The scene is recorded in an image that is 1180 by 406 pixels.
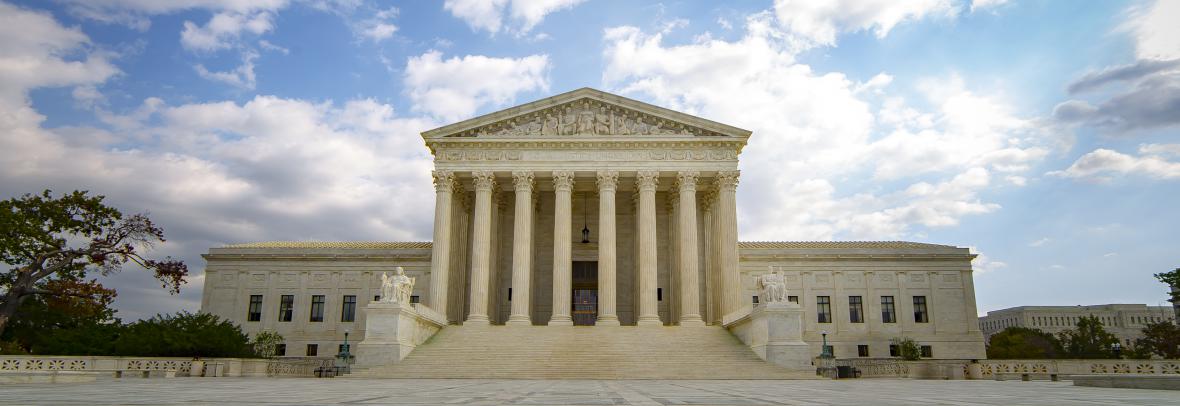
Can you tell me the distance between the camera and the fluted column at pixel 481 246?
3994 centimetres

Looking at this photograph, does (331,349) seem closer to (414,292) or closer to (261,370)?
(414,292)

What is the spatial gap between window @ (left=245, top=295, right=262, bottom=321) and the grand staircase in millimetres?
19260

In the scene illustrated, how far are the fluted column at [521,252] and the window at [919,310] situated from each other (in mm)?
27736

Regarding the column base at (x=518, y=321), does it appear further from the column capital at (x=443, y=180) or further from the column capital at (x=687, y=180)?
the column capital at (x=687, y=180)

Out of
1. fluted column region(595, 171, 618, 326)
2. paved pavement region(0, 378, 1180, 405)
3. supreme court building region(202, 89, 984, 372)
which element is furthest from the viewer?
supreme court building region(202, 89, 984, 372)

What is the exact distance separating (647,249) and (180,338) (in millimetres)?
23127

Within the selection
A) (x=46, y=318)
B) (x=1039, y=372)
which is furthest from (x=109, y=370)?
(x=1039, y=372)

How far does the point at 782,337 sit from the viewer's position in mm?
31141

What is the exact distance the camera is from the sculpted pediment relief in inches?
1665

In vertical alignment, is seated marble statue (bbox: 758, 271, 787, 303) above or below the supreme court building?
below

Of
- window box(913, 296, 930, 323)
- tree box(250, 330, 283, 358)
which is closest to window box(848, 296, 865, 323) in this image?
window box(913, 296, 930, 323)

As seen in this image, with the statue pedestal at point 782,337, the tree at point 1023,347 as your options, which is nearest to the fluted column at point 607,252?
the statue pedestal at point 782,337

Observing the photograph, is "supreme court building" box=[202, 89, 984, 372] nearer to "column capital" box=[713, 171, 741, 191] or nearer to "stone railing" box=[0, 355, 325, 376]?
"column capital" box=[713, 171, 741, 191]

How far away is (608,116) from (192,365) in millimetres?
24690
